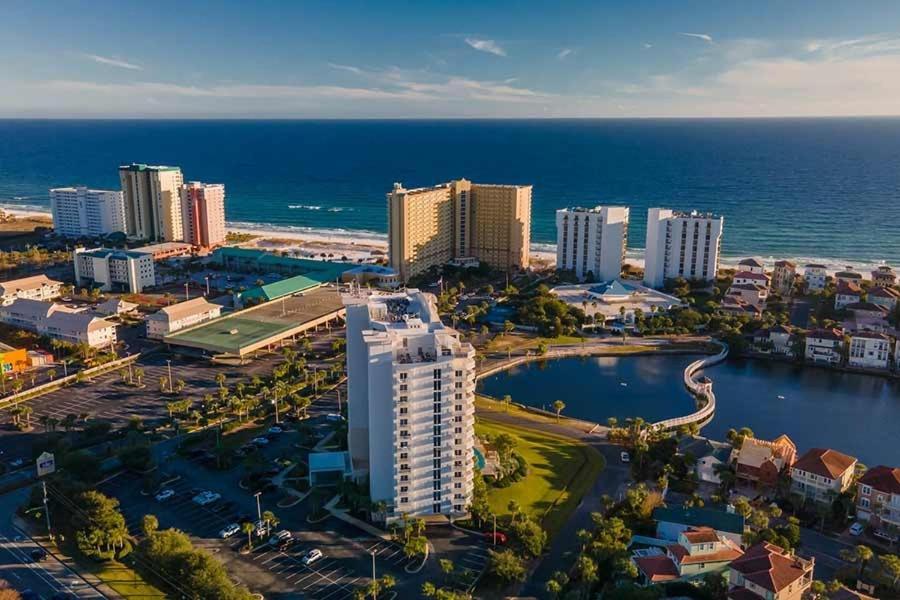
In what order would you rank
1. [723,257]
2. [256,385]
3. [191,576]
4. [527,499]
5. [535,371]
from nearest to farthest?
[191,576] → [527,499] → [256,385] → [535,371] → [723,257]

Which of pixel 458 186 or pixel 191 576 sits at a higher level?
pixel 458 186

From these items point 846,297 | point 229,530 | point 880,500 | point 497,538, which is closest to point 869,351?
point 846,297

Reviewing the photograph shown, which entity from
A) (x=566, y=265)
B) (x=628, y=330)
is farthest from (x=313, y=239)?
(x=628, y=330)

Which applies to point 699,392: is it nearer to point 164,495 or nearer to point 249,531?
point 249,531

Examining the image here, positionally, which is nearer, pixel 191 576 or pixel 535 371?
pixel 191 576

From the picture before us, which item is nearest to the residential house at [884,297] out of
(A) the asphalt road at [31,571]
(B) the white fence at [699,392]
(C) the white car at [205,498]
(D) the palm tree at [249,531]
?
(B) the white fence at [699,392]

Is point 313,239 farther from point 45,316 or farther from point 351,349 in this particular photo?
point 351,349
